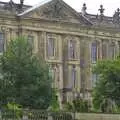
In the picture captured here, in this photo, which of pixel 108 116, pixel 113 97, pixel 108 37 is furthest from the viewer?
pixel 108 37

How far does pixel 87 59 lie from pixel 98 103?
47.8 ft

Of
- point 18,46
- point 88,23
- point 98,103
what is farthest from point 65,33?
point 18,46

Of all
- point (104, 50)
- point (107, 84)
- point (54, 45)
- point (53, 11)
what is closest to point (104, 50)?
point (104, 50)

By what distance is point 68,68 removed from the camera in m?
85.6

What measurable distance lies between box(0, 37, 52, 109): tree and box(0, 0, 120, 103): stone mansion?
13.7 m

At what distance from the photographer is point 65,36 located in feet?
281

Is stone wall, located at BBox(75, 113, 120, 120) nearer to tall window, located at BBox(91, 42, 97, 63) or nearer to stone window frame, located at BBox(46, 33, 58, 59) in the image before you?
stone window frame, located at BBox(46, 33, 58, 59)

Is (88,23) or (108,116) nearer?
(108,116)

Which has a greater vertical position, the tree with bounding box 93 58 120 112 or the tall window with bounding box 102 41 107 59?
the tall window with bounding box 102 41 107 59

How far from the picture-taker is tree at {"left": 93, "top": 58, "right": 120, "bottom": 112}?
235 ft

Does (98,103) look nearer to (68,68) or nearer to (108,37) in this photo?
(68,68)

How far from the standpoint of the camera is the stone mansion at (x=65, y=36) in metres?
81.2

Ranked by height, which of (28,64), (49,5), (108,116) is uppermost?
(49,5)

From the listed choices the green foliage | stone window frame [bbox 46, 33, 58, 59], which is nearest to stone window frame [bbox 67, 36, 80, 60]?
stone window frame [bbox 46, 33, 58, 59]
